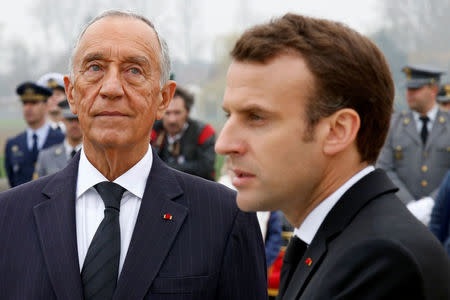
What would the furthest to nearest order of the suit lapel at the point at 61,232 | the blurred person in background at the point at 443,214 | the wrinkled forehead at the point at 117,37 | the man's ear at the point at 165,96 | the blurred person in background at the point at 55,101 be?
the blurred person in background at the point at 55,101
the blurred person in background at the point at 443,214
the man's ear at the point at 165,96
the wrinkled forehead at the point at 117,37
the suit lapel at the point at 61,232

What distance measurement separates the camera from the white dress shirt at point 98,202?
2.37 meters

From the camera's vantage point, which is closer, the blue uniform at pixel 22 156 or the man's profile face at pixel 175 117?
the man's profile face at pixel 175 117

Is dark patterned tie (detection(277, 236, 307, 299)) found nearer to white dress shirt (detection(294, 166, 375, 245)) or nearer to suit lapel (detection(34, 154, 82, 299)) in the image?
white dress shirt (detection(294, 166, 375, 245))

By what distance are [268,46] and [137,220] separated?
915 millimetres

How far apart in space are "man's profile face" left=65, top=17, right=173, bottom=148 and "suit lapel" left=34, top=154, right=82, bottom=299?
218 mm

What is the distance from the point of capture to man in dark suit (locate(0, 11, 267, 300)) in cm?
226

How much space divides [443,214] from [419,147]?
1.93 m

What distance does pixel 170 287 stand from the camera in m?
2.26

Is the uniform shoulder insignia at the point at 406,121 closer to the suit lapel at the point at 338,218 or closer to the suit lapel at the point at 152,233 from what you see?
the suit lapel at the point at 152,233

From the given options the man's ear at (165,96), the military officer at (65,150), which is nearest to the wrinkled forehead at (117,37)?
the man's ear at (165,96)

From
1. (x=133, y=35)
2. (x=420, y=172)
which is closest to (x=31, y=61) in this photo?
(x=420, y=172)

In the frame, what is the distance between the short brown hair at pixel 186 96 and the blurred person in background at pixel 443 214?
3042mm

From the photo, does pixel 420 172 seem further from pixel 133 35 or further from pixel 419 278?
pixel 419 278

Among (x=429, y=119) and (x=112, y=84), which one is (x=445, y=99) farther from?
(x=112, y=84)
